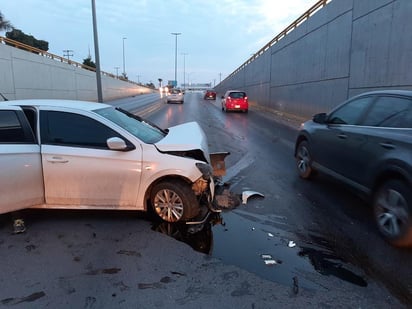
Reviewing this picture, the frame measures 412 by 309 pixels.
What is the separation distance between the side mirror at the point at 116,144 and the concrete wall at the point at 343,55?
957 cm

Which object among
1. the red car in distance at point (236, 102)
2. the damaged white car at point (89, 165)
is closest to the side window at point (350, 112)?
the damaged white car at point (89, 165)

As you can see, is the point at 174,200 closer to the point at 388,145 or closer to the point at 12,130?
the point at 12,130

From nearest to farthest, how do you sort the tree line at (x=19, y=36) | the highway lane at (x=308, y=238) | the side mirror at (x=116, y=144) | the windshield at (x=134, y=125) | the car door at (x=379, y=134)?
the highway lane at (x=308, y=238), the car door at (x=379, y=134), the side mirror at (x=116, y=144), the windshield at (x=134, y=125), the tree line at (x=19, y=36)

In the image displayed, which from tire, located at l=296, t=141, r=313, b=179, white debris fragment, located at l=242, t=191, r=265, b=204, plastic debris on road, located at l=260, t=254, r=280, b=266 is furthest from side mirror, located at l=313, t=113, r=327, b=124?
plastic debris on road, located at l=260, t=254, r=280, b=266

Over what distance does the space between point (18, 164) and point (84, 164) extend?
78 centimetres

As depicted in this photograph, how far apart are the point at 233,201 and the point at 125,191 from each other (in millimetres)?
1864

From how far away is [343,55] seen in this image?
53.2 feet

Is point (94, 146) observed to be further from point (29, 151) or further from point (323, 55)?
point (323, 55)

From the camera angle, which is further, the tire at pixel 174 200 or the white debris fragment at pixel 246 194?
the white debris fragment at pixel 246 194

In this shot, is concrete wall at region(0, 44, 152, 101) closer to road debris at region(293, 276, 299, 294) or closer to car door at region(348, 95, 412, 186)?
car door at region(348, 95, 412, 186)

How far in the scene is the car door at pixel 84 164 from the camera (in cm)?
474

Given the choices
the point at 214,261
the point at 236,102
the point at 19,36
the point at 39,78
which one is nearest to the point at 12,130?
the point at 214,261

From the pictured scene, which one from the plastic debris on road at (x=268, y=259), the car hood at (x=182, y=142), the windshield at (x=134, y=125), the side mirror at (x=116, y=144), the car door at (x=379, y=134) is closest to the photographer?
the plastic debris on road at (x=268, y=259)

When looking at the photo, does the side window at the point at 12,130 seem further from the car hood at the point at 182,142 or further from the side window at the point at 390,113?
the side window at the point at 390,113
